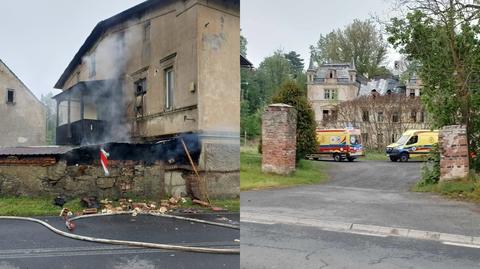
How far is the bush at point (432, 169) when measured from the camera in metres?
7.80

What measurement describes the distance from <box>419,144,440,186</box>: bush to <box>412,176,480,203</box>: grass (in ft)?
0.31

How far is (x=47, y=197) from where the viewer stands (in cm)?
103

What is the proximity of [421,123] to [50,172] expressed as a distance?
6.71 meters

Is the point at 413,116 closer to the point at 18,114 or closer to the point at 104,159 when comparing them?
the point at 104,159

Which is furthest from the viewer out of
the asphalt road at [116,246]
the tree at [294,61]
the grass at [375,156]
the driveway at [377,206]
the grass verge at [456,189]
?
the grass verge at [456,189]

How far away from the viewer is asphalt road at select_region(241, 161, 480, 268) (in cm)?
352

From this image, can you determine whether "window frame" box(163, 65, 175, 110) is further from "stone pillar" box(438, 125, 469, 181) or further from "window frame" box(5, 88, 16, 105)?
"stone pillar" box(438, 125, 469, 181)

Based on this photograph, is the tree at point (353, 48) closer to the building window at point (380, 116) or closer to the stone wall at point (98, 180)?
the stone wall at point (98, 180)

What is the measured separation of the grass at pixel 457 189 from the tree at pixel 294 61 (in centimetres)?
642

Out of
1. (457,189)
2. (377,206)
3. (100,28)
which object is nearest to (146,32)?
(100,28)

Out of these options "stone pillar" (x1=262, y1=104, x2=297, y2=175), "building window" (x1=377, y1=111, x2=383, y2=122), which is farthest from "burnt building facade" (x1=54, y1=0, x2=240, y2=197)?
"building window" (x1=377, y1=111, x2=383, y2=122)

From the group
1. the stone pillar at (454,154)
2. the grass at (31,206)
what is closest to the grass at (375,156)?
the stone pillar at (454,154)

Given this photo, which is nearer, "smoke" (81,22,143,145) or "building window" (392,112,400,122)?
"smoke" (81,22,143,145)

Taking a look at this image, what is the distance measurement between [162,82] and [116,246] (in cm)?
34
